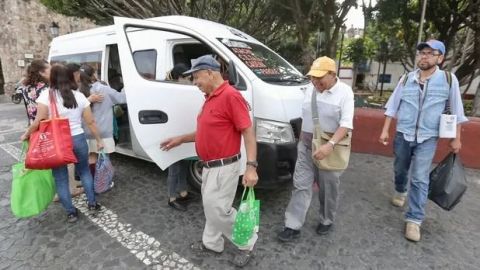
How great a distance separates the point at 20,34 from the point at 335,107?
1944cm

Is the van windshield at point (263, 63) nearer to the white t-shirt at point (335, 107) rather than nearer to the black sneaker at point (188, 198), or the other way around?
the white t-shirt at point (335, 107)

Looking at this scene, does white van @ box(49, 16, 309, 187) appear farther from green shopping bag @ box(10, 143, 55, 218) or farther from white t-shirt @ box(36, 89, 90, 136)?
green shopping bag @ box(10, 143, 55, 218)

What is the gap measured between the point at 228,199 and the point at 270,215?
3.62 feet

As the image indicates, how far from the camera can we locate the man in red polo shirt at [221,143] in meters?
2.18

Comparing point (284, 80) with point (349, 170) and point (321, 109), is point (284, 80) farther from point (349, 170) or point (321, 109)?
point (349, 170)

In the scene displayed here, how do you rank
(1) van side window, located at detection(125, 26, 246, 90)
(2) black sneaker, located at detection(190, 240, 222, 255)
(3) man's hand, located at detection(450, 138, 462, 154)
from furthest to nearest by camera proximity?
(1) van side window, located at detection(125, 26, 246, 90)
(3) man's hand, located at detection(450, 138, 462, 154)
(2) black sneaker, located at detection(190, 240, 222, 255)

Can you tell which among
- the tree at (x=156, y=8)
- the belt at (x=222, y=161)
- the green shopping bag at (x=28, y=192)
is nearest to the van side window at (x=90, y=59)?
the green shopping bag at (x=28, y=192)

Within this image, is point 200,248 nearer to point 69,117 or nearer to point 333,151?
point 333,151

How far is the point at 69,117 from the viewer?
2945mm

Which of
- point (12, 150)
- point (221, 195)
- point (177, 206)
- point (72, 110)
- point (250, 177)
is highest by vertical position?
point (72, 110)

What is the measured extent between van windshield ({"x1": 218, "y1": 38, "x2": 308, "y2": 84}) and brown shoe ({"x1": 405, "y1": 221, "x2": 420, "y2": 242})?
1.89 meters

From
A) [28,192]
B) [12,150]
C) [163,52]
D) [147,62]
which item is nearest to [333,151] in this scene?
[163,52]

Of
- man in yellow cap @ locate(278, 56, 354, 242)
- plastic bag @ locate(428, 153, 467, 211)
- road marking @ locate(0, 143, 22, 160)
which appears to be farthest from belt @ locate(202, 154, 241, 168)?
road marking @ locate(0, 143, 22, 160)

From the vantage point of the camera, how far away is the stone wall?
52.3ft
